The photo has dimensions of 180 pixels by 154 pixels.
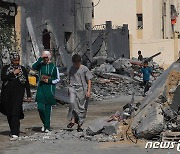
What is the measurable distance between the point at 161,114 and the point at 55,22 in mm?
16348

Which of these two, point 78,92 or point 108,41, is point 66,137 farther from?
point 108,41

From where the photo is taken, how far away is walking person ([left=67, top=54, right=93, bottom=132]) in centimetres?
1024

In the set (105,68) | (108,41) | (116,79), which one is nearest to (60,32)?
(105,68)

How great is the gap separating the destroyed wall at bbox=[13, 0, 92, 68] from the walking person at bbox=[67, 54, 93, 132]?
11093mm

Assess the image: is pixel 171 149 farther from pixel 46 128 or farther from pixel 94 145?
pixel 46 128

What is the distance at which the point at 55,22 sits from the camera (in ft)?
81.5

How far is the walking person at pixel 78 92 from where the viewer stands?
1024cm

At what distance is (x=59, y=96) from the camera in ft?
55.7

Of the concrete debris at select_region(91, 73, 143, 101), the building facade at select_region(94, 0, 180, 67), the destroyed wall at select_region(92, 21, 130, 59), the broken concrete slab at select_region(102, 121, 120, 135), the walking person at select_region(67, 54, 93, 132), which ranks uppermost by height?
the building facade at select_region(94, 0, 180, 67)

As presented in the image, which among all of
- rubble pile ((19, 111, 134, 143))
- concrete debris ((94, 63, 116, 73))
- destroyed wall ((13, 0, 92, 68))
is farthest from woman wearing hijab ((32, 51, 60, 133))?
concrete debris ((94, 63, 116, 73))

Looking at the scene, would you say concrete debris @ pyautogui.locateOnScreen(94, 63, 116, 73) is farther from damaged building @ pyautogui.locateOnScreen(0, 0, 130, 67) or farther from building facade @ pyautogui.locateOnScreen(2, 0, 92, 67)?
building facade @ pyautogui.locateOnScreen(2, 0, 92, 67)

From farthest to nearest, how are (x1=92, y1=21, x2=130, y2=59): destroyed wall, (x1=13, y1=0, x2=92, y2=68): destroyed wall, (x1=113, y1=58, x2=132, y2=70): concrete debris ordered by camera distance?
(x1=92, y1=21, x2=130, y2=59): destroyed wall
(x1=113, y1=58, x2=132, y2=70): concrete debris
(x1=13, y1=0, x2=92, y2=68): destroyed wall

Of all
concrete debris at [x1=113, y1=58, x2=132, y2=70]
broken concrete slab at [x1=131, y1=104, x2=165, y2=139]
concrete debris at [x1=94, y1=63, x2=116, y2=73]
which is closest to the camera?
broken concrete slab at [x1=131, y1=104, x2=165, y2=139]

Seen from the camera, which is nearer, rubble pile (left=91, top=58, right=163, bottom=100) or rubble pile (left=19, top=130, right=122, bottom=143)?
rubble pile (left=19, top=130, right=122, bottom=143)
